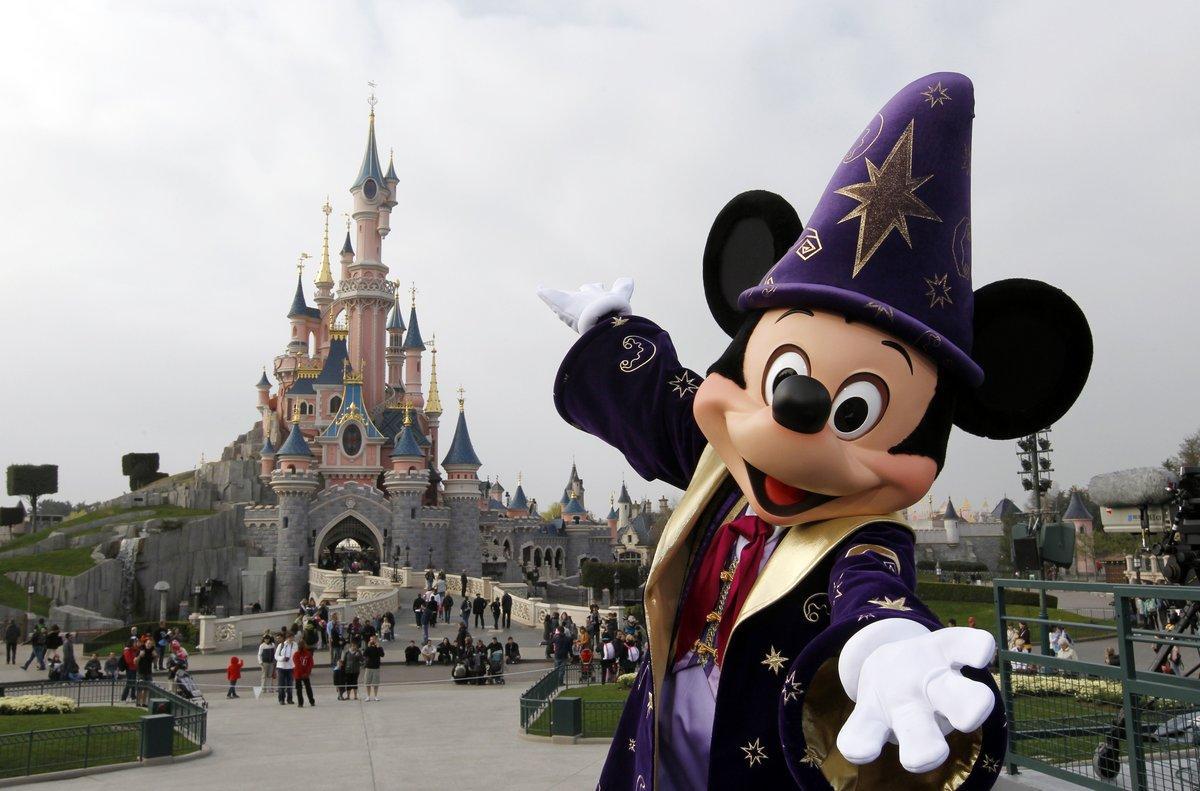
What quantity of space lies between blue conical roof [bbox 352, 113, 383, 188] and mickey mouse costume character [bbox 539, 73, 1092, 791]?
53733mm

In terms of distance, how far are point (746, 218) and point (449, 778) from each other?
6890mm

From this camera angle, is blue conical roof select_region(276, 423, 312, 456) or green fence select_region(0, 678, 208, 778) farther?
blue conical roof select_region(276, 423, 312, 456)

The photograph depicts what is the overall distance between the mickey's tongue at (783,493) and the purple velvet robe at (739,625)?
0.69 ft

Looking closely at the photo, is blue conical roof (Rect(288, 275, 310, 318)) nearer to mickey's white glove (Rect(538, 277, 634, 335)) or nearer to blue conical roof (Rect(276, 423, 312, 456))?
blue conical roof (Rect(276, 423, 312, 456))

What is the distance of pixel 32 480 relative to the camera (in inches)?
2420

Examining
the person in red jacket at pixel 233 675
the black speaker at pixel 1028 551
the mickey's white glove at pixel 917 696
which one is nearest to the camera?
the mickey's white glove at pixel 917 696

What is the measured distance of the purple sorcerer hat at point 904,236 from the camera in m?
3.20

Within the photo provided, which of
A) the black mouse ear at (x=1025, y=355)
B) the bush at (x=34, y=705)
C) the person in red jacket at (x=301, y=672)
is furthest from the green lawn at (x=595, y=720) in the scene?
the black mouse ear at (x=1025, y=355)

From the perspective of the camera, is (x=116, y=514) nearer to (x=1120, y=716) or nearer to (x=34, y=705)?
(x=34, y=705)

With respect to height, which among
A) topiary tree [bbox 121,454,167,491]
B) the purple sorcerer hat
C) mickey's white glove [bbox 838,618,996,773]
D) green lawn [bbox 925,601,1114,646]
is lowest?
green lawn [bbox 925,601,1114,646]

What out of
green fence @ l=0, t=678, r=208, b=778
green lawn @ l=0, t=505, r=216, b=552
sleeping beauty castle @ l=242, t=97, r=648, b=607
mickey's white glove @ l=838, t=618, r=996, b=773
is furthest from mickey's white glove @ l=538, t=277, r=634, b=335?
green lawn @ l=0, t=505, r=216, b=552

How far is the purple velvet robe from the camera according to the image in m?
2.52

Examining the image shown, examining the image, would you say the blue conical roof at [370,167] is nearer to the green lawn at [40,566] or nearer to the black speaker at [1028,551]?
the green lawn at [40,566]

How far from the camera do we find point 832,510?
320 cm
